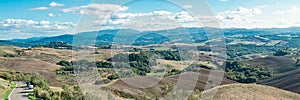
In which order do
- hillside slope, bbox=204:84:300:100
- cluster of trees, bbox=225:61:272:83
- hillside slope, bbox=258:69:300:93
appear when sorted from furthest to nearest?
cluster of trees, bbox=225:61:272:83 → hillside slope, bbox=258:69:300:93 → hillside slope, bbox=204:84:300:100

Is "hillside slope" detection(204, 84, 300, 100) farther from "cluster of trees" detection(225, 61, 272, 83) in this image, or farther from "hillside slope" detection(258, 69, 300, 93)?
"cluster of trees" detection(225, 61, 272, 83)

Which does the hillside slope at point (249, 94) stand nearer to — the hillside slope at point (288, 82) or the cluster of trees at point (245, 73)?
the hillside slope at point (288, 82)

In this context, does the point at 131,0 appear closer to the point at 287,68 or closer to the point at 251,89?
the point at 251,89

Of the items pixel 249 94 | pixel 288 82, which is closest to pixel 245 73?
pixel 288 82

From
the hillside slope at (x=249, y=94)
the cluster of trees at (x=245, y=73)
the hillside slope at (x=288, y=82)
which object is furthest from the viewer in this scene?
the cluster of trees at (x=245, y=73)

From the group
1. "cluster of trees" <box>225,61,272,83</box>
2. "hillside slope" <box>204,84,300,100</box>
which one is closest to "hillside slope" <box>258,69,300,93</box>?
"cluster of trees" <box>225,61,272,83</box>

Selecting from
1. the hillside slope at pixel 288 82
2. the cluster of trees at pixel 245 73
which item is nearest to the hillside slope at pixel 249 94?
the hillside slope at pixel 288 82

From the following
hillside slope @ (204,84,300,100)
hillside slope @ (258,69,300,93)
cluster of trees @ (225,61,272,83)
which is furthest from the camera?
cluster of trees @ (225,61,272,83)

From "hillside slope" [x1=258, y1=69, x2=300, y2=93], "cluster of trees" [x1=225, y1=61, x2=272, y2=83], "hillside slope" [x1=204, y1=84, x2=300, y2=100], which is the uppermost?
"hillside slope" [x1=204, y1=84, x2=300, y2=100]
